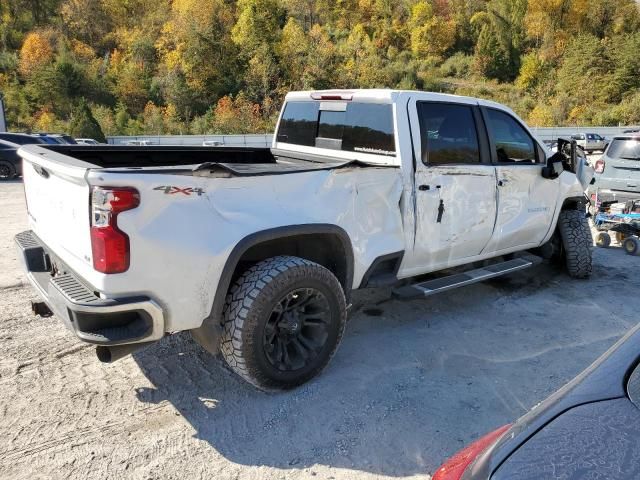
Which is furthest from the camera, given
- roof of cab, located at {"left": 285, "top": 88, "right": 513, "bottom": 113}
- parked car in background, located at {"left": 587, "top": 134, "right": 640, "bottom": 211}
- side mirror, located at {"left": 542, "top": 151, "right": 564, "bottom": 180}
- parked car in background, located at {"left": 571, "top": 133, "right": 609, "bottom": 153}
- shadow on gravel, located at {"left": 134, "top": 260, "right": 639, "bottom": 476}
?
parked car in background, located at {"left": 571, "top": 133, "right": 609, "bottom": 153}

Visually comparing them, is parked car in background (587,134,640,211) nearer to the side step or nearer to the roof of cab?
the side step

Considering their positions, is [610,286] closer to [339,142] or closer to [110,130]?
[339,142]

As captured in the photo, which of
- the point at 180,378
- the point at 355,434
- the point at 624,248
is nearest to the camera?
the point at 355,434

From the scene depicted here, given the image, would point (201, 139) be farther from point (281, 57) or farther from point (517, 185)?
point (517, 185)

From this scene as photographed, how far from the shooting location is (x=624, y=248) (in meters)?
7.04

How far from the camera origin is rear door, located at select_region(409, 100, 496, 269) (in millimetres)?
4086

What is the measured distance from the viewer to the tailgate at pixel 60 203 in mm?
2736

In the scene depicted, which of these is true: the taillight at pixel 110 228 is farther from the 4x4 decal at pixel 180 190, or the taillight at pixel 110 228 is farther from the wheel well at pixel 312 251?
the wheel well at pixel 312 251

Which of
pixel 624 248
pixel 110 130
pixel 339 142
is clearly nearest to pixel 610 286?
pixel 624 248

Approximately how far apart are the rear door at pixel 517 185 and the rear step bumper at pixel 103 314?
3275mm

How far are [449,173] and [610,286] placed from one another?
8.98 ft

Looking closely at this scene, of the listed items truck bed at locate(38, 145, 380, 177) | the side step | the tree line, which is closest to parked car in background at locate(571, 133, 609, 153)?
the tree line

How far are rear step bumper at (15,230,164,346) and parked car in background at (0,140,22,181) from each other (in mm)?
14872

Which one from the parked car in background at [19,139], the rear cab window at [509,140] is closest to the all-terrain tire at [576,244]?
the rear cab window at [509,140]
